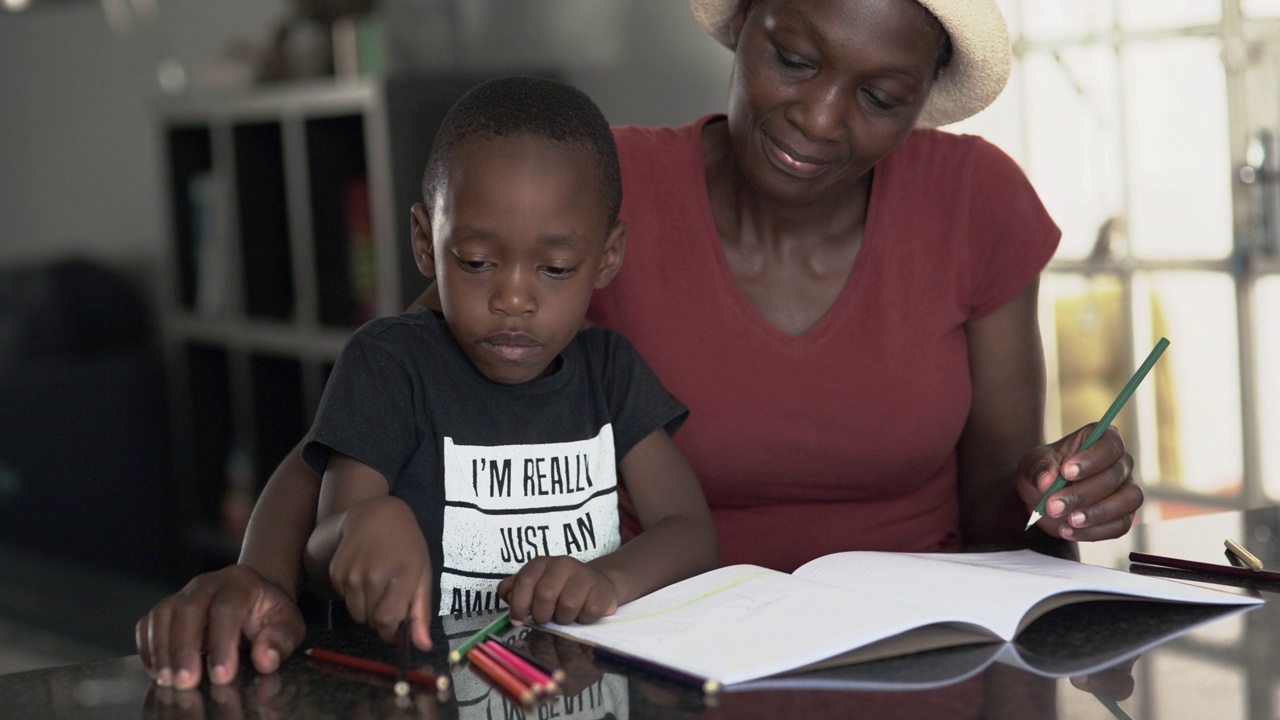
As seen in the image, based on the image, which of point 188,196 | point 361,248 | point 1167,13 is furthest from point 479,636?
point 188,196

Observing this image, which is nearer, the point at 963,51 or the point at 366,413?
the point at 366,413

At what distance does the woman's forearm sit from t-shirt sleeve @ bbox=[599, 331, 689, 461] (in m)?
0.29

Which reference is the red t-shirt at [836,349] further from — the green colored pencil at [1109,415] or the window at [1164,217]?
the window at [1164,217]

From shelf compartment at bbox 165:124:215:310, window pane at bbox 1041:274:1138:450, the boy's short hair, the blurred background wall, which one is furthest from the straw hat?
shelf compartment at bbox 165:124:215:310

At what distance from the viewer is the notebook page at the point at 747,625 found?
866mm

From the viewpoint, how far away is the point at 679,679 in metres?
0.86

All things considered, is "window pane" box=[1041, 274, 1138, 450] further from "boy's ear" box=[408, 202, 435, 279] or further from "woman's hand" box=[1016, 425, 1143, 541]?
"boy's ear" box=[408, 202, 435, 279]

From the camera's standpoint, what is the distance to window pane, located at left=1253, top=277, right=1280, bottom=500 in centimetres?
250

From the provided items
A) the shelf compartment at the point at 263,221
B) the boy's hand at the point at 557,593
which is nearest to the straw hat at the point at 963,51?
the boy's hand at the point at 557,593

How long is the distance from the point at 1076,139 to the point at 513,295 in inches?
73.5

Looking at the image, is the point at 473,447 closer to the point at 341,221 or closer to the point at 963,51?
the point at 963,51

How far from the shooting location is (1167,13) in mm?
2561

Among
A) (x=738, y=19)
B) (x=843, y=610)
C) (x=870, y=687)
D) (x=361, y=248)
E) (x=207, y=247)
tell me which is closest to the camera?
(x=870, y=687)

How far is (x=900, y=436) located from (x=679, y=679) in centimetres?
73
